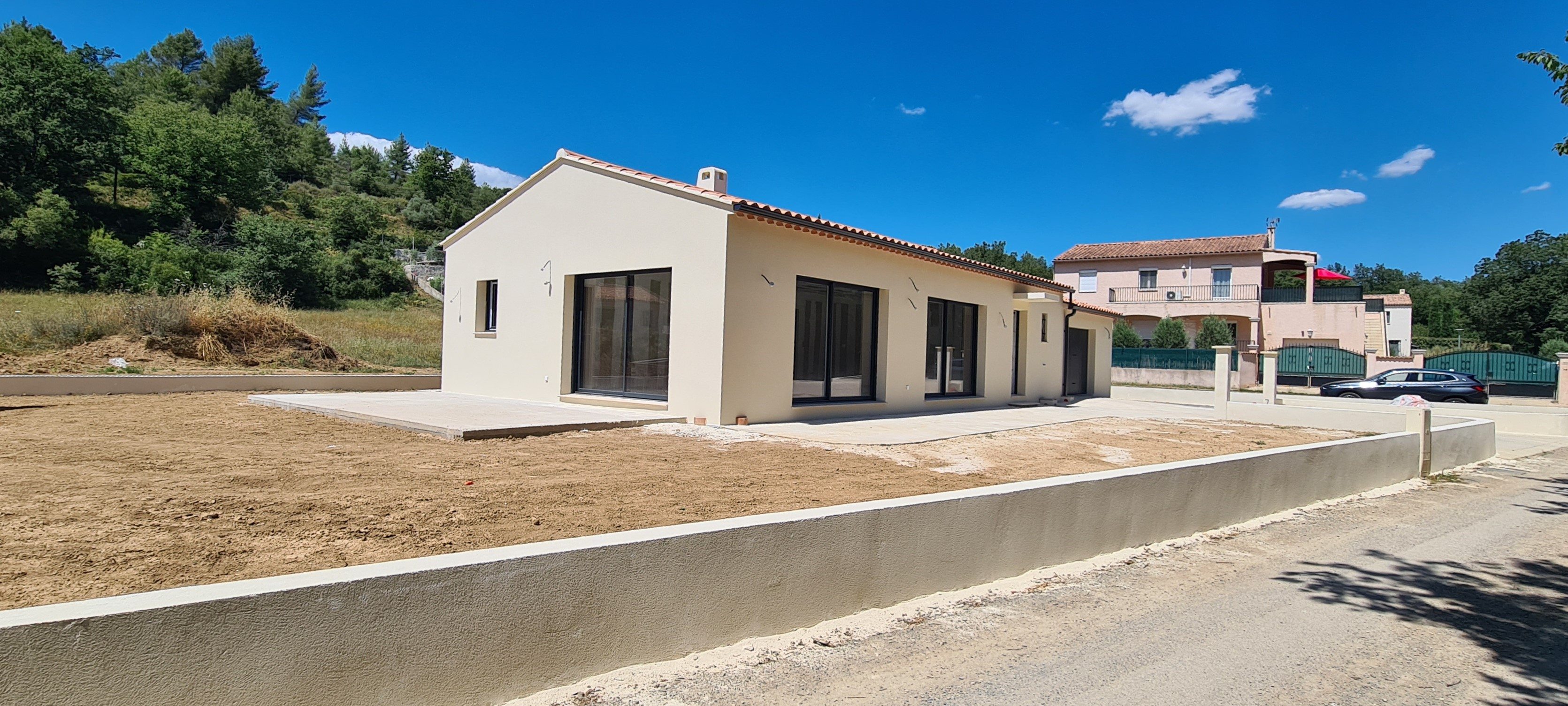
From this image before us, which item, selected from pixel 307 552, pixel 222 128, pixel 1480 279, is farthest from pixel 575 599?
pixel 1480 279

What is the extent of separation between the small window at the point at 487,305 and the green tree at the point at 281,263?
71.0 ft

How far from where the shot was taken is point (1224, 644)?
3.94 m

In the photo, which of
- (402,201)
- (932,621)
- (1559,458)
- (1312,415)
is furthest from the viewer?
(402,201)

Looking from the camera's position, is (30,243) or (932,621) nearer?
(932,621)

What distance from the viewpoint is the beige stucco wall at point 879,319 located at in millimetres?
10102

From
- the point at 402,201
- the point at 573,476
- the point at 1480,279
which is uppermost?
the point at 402,201

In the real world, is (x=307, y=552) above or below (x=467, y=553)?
below

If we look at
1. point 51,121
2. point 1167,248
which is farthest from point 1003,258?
point 51,121

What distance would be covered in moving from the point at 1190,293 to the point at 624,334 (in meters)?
35.2

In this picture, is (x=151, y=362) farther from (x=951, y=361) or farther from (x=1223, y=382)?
(x=1223, y=382)

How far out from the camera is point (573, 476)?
20.4 feet

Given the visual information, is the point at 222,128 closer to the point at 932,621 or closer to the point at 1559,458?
the point at 932,621

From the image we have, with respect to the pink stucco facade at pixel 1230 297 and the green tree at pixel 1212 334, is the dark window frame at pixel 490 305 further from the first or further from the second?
the green tree at pixel 1212 334

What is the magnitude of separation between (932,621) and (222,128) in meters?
58.2
